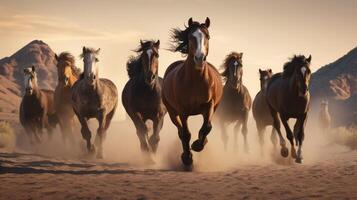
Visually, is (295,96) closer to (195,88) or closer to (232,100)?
(195,88)

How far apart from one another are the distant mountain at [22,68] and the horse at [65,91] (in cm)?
4667

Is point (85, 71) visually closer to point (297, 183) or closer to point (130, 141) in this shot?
point (297, 183)

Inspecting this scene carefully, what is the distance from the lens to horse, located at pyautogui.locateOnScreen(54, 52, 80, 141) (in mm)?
14898

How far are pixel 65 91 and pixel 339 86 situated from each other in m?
51.5

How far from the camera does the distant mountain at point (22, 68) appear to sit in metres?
66.0

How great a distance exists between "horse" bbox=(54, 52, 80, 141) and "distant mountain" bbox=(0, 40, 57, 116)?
4667 centimetres

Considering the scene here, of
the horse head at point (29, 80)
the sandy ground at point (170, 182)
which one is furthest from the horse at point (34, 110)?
the sandy ground at point (170, 182)

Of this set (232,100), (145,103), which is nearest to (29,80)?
(145,103)

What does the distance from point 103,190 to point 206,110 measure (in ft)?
10.1

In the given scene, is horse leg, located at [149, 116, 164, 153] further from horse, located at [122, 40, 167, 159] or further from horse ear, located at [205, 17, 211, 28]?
horse ear, located at [205, 17, 211, 28]

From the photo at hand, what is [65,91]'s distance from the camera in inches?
597

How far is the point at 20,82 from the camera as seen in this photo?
72625mm

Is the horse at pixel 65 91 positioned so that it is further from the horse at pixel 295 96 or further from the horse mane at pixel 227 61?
the horse at pixel 295 96

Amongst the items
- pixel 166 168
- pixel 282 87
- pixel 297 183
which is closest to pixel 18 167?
pixel 166 168
